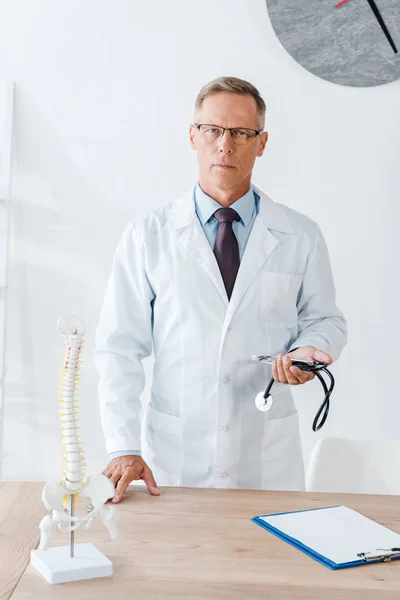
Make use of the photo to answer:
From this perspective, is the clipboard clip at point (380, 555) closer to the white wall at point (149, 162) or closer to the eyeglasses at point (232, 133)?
the eyeglasses at point (232, 133)

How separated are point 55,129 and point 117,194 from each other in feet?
1.12

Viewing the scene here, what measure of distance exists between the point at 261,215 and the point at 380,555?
3.64 feet

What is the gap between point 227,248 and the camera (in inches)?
85.4

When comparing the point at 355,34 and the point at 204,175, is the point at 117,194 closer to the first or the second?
the point at 204,175

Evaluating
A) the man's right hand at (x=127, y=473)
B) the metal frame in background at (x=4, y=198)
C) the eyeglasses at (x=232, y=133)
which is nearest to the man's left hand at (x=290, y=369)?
the man's right hand at (x=127, y=473)

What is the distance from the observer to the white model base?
1267 mm

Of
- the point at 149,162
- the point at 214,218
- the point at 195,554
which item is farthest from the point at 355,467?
the point at 149,162

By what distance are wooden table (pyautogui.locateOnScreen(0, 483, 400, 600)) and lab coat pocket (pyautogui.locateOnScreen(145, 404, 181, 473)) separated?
34 cm

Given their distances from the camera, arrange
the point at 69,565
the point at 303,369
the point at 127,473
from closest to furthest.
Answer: the point at 69,565 → the point at 127,473 → the point at 303,369

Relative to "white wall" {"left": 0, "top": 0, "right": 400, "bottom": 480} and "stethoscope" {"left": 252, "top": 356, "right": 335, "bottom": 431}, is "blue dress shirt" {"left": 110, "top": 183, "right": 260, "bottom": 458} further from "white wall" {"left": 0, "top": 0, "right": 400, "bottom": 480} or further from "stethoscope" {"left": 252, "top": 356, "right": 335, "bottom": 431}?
"white wall" {"left": 0, "top": 0, "right": 400, "bottom": 480}

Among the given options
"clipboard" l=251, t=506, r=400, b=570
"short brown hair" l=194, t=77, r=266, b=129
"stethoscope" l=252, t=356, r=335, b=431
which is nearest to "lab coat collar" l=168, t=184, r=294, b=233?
"short brown hair" l=194, t=77, r=266, b=129

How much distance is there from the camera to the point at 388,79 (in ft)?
9.64

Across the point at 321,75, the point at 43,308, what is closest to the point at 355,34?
the point at 321,75

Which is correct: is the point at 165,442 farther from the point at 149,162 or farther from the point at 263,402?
the point at 149,162
